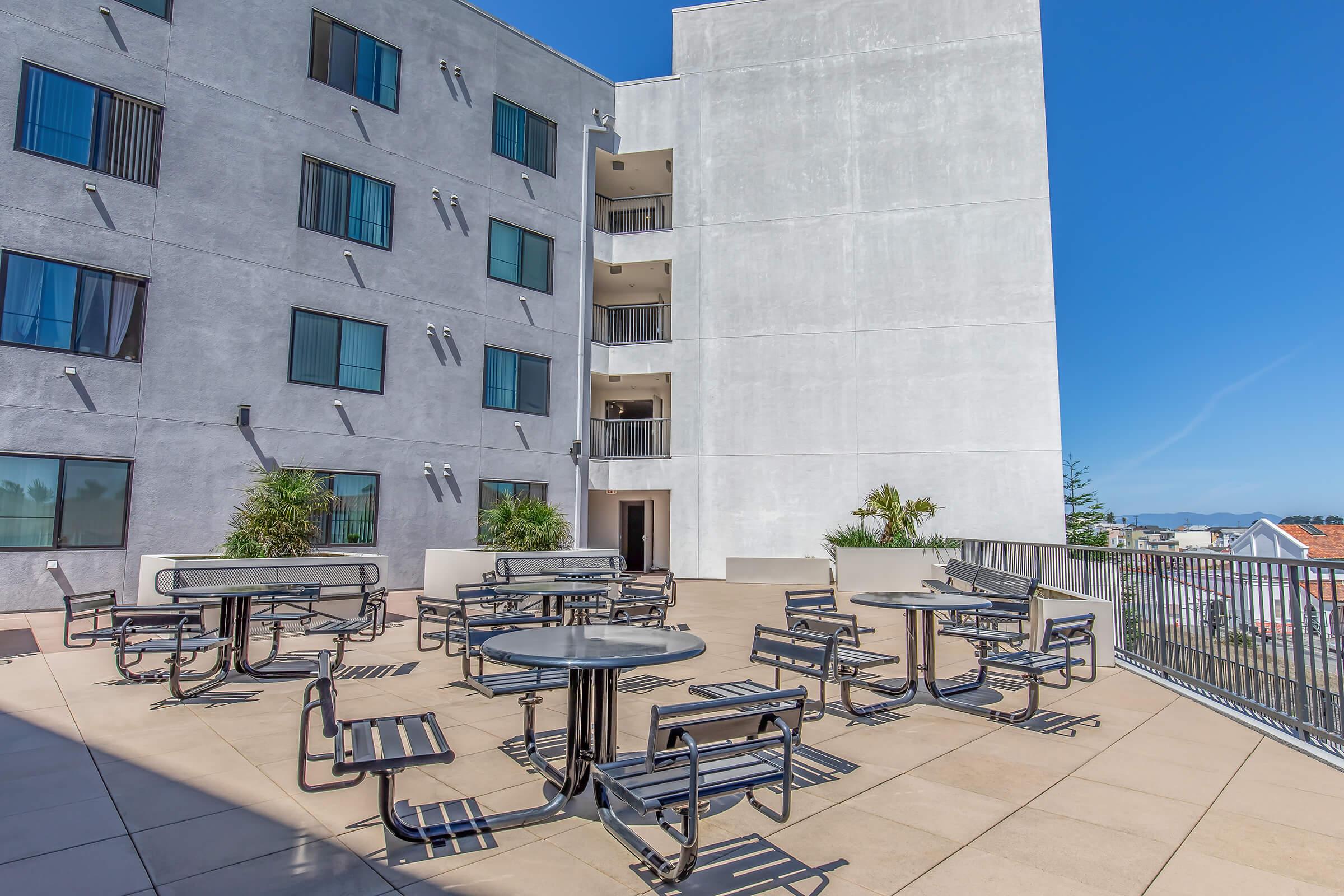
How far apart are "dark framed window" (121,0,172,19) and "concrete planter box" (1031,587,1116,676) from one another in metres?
18.0

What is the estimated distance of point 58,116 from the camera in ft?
41.9

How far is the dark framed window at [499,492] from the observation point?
60.1 feet

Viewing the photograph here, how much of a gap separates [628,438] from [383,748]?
62.0ft

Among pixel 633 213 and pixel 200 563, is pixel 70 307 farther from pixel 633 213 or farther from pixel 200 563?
pixel 633 213

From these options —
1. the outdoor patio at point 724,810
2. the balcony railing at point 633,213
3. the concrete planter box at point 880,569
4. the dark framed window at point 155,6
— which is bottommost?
the outdoor patio at point 724,810

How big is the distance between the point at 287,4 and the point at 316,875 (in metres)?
17.9

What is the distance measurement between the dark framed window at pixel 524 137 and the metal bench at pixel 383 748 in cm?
1834

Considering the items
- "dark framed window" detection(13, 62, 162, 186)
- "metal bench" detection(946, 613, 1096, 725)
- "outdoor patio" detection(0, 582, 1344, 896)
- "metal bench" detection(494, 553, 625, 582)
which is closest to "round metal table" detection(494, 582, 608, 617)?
"outdoor patio" detection(0, 582, 1344, 896)

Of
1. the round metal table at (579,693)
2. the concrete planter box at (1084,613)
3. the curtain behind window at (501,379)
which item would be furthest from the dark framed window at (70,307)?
the concrete planter box at (1084,613)

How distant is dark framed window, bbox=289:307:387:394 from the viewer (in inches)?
608

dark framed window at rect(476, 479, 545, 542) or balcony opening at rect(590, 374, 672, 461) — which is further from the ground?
balcony opening at rect(590, 374, 672, 461)

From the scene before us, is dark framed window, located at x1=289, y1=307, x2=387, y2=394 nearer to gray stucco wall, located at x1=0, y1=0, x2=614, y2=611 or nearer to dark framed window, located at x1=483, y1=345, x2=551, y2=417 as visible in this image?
gray stucco wall, located at x1=0, y1=0, x2=614, y2=611

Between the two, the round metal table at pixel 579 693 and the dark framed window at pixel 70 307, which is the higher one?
the dark framed window at pixel 70 307

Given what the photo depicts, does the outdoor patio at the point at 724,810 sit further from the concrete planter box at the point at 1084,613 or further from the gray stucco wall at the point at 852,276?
the gray stucco wall at the point at 852,276
